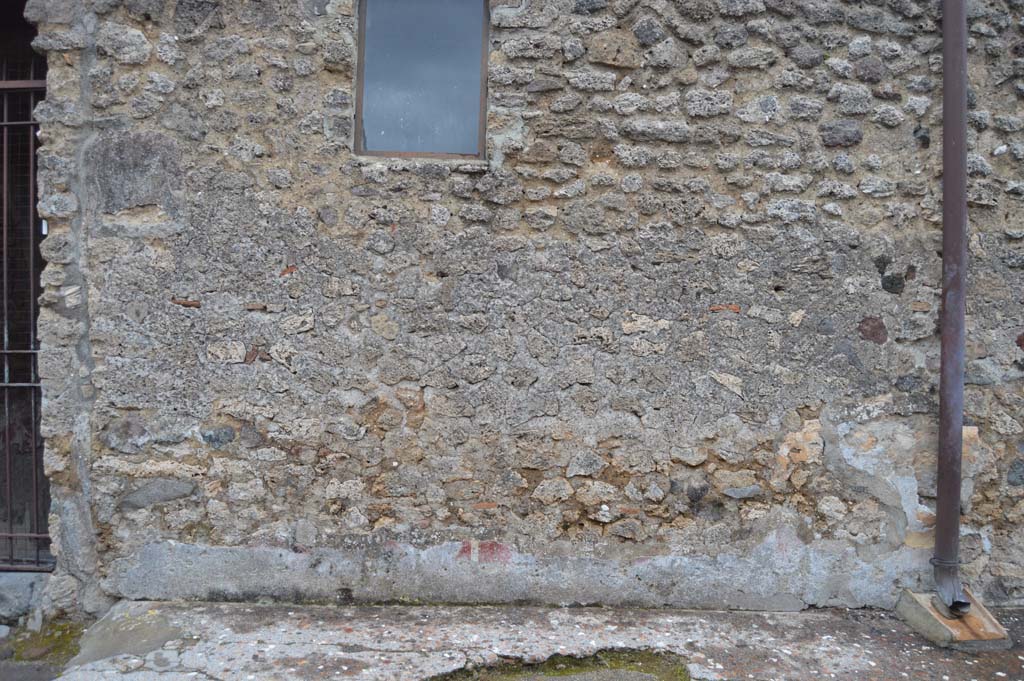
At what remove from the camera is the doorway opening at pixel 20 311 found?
330cm

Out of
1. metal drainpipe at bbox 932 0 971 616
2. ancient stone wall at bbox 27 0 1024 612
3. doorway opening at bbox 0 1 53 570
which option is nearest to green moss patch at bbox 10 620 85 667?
ancient stone wall at bbox 27 0 1024 612

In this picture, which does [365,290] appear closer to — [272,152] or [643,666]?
[272,152]

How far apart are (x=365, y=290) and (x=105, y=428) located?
134 cm

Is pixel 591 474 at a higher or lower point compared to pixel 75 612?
higher

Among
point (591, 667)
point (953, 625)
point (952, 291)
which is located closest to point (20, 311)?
point (591, 667)

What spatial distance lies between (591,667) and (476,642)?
1.58ft

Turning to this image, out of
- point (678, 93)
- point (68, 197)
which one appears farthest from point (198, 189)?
point (678, 93)

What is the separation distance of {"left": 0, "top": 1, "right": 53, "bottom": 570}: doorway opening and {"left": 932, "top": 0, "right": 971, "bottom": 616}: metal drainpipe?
4.31 metres

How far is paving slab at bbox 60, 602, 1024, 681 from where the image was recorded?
8.36 feet

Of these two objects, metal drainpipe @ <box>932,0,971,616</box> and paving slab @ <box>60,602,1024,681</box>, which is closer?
paving slab @ <box>60,602,1024,681</box>

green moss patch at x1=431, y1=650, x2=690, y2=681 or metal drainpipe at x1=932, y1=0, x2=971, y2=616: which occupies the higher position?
metal drainpipe at x1=932, y1=0, x2=971, y2=616

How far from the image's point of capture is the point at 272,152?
2969 millimetres

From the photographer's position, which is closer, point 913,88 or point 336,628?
point 336,628

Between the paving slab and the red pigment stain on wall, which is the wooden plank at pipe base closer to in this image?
the paving slab
